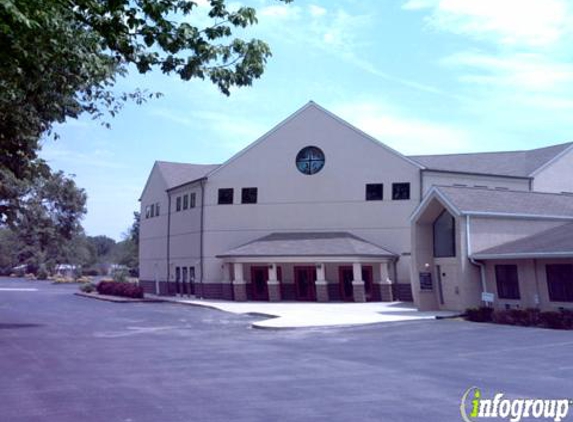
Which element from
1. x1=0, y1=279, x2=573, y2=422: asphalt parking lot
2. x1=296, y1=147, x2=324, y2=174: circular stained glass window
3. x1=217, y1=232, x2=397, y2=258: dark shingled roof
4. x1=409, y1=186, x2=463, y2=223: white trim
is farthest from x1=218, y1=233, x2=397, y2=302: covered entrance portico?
x1=0, y1=279, x2=573, y2=422: asphalt parking lot

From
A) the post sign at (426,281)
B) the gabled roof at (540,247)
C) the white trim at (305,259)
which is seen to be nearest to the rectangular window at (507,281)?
the gabled roof at (540,247)

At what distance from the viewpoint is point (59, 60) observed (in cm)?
941

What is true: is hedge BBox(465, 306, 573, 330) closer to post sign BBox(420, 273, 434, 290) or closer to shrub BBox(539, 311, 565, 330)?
shrub BBox(539, 311, 565, 330)

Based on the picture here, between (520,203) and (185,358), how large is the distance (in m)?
20.5

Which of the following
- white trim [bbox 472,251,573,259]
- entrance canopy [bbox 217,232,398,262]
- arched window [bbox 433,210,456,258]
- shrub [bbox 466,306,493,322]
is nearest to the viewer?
white trim [bbox 472,251,573,259]

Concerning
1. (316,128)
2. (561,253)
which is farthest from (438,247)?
(316,128)

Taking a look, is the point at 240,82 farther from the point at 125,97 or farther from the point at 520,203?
the point at 520,203

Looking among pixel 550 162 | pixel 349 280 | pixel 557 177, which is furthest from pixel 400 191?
pixel 557 177

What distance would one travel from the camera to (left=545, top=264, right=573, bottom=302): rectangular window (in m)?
23.5

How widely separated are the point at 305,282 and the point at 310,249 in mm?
2962

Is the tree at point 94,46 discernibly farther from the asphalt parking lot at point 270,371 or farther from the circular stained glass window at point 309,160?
the circular stained glass window at point 309,160

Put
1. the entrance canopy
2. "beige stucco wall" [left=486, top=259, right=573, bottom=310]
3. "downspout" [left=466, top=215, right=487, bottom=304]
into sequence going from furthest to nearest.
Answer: the entrance canopy, "downspout" [left=466, top=215, right=487, bottom=304], "beige stucco wall" [left=486, top=259, right=573, bottom=310]

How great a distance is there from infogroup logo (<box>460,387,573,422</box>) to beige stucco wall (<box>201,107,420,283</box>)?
95.7 ft

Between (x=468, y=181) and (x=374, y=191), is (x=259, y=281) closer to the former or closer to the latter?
(x=374, y=191)
